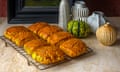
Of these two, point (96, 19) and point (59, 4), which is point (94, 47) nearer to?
point (96, 19)

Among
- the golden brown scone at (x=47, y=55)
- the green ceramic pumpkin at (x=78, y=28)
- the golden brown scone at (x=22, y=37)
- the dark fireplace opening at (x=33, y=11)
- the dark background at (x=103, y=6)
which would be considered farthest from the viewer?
the dark background at (x=103, y=6)

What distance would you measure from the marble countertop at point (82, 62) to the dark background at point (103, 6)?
0.38 m

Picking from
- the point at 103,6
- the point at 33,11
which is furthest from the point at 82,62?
the point at 103,6

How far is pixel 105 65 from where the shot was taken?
37.9 inches

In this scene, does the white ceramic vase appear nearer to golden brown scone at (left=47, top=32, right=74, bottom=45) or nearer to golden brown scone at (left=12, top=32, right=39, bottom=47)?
golden brown scone at (left=47, top=32, right=74, bottom=45)

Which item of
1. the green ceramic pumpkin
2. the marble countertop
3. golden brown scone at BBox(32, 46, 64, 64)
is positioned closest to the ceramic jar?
the green ceramic pumpkin

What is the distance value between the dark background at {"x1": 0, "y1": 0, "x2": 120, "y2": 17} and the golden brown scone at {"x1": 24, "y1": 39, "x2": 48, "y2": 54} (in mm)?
505

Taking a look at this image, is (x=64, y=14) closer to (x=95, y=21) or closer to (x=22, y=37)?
(x=95, y=21)

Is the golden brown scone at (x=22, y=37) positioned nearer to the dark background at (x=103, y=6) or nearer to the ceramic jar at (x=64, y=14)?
the ceramic jar at (x=64, y=14)

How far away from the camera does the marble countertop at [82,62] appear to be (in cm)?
92

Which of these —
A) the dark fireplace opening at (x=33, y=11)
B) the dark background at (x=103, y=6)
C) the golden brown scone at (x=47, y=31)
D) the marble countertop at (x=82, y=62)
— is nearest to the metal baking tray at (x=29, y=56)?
the marble countertop at (x=82, y=62)

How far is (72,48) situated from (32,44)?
0.52 feet

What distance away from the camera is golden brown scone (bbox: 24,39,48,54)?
3.17ft

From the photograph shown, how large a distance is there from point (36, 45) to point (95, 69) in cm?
25
